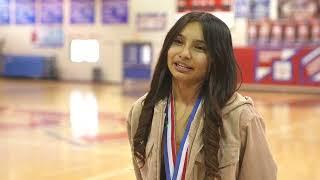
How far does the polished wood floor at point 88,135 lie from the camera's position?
6.25 meters

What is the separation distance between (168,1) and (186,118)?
720 inches

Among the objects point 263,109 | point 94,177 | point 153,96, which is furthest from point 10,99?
point 153,96

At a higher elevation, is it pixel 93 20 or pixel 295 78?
pixel 93 20

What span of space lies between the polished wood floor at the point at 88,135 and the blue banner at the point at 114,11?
6.04m

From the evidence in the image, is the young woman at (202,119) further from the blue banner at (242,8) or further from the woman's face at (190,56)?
the blue banner at (242,8)

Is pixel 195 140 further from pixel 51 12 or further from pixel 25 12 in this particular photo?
pixel 25 12

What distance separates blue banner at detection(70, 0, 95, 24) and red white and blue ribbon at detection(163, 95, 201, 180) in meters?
20.4

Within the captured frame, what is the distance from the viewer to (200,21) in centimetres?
178

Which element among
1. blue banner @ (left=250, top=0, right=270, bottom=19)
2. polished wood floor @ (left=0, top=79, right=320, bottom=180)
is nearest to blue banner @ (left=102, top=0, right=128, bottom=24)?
blue banner @ (left=250, top=0, right=270, bottom=19)

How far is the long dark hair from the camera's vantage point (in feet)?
5.61

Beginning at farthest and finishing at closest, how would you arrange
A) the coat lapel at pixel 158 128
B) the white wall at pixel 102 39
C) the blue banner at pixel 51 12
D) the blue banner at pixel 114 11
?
the blue banner at pixel 51 12 → the blue banner at pixel 114 11 → the white wall at pixel 102 39 → the coat lapel at pixel 158 128

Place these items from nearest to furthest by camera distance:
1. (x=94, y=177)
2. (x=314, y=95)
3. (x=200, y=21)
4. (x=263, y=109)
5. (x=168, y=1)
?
(x=200, y=21) < (x=94, y=177) < (x=263, y=109) < (x=314, y=95) < (x=168, y=1)

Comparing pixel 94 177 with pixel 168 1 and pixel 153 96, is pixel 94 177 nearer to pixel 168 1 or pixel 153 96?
pixel 153 96

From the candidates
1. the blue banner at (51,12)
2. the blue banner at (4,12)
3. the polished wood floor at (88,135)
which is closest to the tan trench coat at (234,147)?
the polished wood floor at (88,135)
